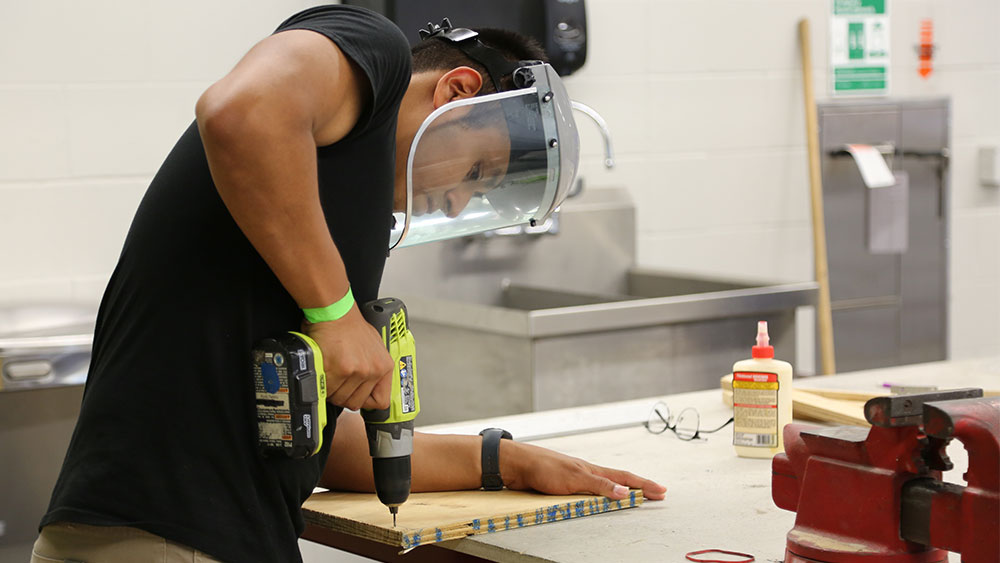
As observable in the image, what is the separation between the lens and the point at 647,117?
3.84m

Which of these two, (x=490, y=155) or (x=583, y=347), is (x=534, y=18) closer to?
(x=583, y=347)

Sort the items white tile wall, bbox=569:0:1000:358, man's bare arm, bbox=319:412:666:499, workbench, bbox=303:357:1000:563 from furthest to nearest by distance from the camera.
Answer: white tile wall, bbox=569:0:1000:358, man's bare arm, bbox=319:412:666:499, workbench, bbox=303:357:1000:563

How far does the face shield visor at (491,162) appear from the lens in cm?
143

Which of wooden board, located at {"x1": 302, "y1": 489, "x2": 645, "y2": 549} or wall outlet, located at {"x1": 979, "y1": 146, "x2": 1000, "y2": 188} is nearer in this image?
wooden board, located at {"x1": 302, "y1": 489, "x2": 645, "y2": 549}

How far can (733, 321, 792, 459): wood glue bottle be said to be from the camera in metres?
1.79

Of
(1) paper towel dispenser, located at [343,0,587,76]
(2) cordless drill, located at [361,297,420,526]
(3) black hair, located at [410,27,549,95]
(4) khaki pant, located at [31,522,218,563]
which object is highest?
(1) paper towel dispenser, located at [343,0,587,76]

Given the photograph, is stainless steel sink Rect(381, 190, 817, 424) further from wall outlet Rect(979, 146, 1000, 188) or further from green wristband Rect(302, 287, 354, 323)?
wall outlet Rect(979, 146, 1000, 188)

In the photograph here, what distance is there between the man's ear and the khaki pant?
1.97 feet

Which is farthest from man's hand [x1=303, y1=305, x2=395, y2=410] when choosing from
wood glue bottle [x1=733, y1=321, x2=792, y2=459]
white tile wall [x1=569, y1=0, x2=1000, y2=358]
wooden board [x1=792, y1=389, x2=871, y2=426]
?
white tile wall [x1=569, y1=0, x2=1000, y2=358]

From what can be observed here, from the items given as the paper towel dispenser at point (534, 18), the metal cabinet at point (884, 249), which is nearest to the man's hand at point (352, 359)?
the paper towel dispenser at point (534, 18)

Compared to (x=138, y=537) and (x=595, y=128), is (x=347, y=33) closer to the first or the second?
(x=138, y=537)

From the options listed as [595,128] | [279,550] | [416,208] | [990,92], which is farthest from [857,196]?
[279,550]

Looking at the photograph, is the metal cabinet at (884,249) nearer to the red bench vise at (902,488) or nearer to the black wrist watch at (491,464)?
the black wrist watch at (491,464)

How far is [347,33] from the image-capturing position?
3.95ft
